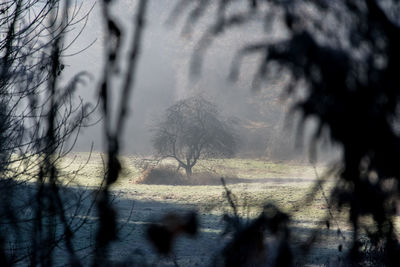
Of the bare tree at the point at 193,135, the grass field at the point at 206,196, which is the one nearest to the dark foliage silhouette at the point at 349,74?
the grass field at the point at 206,196

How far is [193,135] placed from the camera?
16094mm

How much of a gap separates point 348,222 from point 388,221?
9 centimetres

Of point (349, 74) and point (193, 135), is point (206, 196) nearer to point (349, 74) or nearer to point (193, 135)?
point (193, 135)

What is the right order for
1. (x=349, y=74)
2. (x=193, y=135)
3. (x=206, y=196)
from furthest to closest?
(x=193, y=135)
(x=206, y=196)
(x=349, y=74)

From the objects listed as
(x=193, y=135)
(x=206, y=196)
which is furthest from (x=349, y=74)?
(x=193, y=135)

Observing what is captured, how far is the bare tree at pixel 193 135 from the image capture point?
634 inches

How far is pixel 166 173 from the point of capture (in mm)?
16578

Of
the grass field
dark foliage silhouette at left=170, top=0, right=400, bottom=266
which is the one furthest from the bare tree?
dark foliage silhouette at left=170, top=0, right=400, bottom=266

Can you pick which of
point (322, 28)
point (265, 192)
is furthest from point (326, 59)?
point (265, 192)

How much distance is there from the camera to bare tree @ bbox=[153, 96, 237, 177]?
1609 centimetres

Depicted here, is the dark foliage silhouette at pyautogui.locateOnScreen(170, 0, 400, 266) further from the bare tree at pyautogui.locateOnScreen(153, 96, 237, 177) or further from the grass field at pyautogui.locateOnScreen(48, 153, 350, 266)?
the bare tree at pyautogui.locateOnScreen(153, 96, 237, 177)

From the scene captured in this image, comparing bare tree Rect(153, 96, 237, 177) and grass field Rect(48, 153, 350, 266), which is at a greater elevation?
bare tree Rect(153, 96, 237, 177)

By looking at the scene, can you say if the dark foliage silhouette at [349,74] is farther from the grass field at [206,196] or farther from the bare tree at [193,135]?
the bare tree at [193,135]

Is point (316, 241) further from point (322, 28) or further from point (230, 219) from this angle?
point (322, 28)
